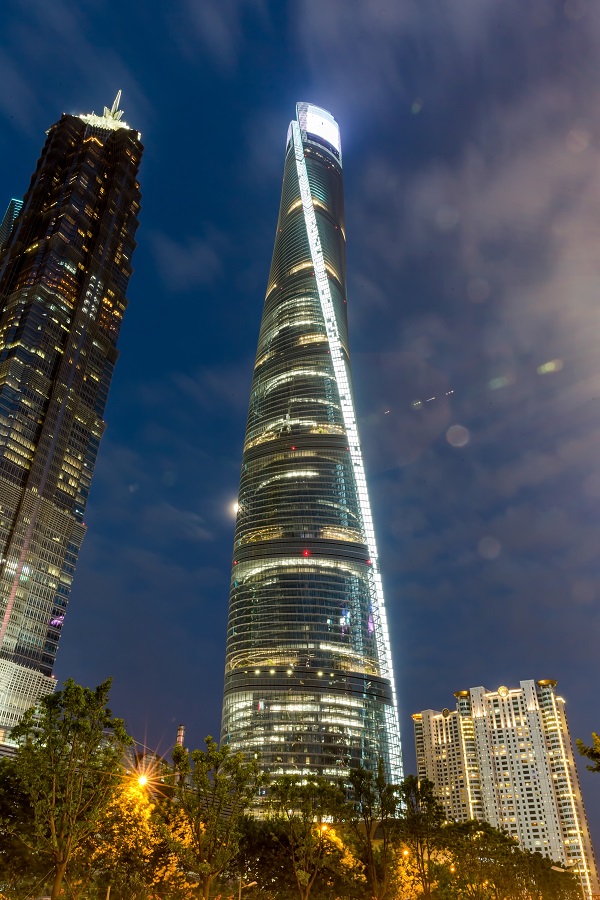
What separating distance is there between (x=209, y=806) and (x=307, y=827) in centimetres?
1036

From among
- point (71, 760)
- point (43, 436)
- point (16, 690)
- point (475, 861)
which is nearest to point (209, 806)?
point (71, 760)

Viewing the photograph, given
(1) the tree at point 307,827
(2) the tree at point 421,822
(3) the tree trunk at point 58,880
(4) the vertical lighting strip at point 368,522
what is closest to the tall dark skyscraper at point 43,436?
(4) the vertical lighting strip at point 368,522

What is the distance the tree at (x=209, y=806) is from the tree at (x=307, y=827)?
665 cm

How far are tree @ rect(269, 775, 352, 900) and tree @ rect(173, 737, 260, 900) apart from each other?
6650mm

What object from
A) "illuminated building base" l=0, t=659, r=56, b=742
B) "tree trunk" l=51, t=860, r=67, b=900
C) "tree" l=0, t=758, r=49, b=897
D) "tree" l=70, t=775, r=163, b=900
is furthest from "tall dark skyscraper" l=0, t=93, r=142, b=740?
"tree trunk" l=51, t=860, r=67, b=900

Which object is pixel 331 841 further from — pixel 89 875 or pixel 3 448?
pixel 3 448

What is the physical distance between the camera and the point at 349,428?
19025cm

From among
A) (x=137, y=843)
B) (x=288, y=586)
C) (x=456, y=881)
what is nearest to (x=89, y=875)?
(x=137, y=843)

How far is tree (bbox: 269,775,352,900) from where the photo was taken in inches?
1946

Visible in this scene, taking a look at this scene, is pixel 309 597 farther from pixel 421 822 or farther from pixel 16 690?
pixel 421 822

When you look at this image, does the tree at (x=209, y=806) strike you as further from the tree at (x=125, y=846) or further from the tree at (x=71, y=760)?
the tree at (x=71, y=760)

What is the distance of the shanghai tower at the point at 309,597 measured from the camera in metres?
157

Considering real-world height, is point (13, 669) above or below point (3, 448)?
below

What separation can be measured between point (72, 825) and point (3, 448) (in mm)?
137176
